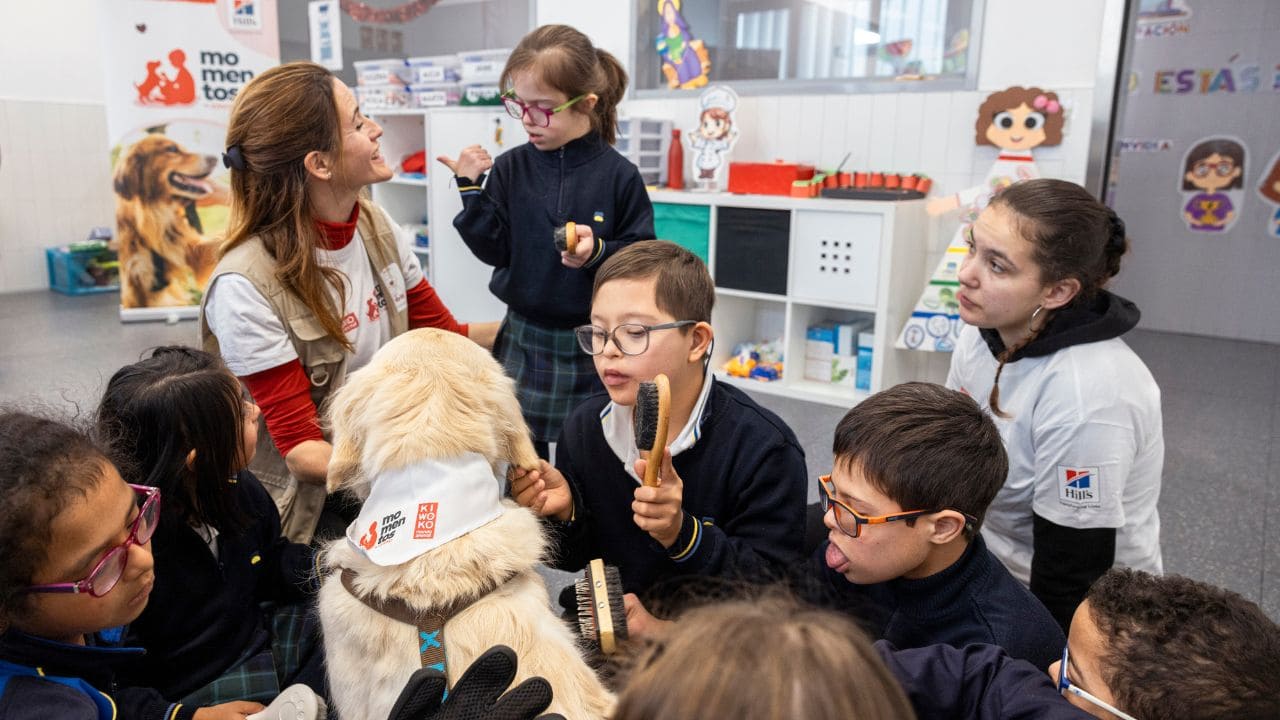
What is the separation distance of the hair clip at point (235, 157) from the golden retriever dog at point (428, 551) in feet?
2.12

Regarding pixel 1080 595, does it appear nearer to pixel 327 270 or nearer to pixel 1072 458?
pixel 1072 458

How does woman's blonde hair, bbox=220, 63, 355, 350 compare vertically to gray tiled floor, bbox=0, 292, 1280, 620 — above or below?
above

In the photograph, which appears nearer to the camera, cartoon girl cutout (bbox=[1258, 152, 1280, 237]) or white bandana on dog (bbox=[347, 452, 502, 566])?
white bandana on dog (bbox=[347, 452, 502, 566])

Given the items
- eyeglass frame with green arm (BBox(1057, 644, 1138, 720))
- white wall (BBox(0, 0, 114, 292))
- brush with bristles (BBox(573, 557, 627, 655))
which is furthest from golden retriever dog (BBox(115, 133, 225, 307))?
eyeglass frame with green arm (BBox(1057, 644, 1138, 720))

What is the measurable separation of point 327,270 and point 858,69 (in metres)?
3.20

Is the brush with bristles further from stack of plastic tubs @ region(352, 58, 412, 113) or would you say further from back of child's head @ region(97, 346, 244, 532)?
stack of plastic tubs @ region(352, 58, 412, 113)

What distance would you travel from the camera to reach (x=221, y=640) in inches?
54.7

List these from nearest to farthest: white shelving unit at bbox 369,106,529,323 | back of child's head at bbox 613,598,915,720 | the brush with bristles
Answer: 1. back of child's head at bbox 613,598,915,720
2. the brush with bristles
3. white shelving unit at bbox 369,106,529,323

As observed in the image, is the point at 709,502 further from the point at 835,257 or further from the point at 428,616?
the point at 835,257

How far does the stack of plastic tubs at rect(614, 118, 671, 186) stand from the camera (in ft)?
14.4

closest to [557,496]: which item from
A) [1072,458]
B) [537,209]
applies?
[1072,458]

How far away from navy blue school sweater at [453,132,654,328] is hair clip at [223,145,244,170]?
67 centimetres

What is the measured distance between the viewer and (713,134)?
14.1ft

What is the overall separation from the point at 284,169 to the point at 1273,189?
6028 mm
